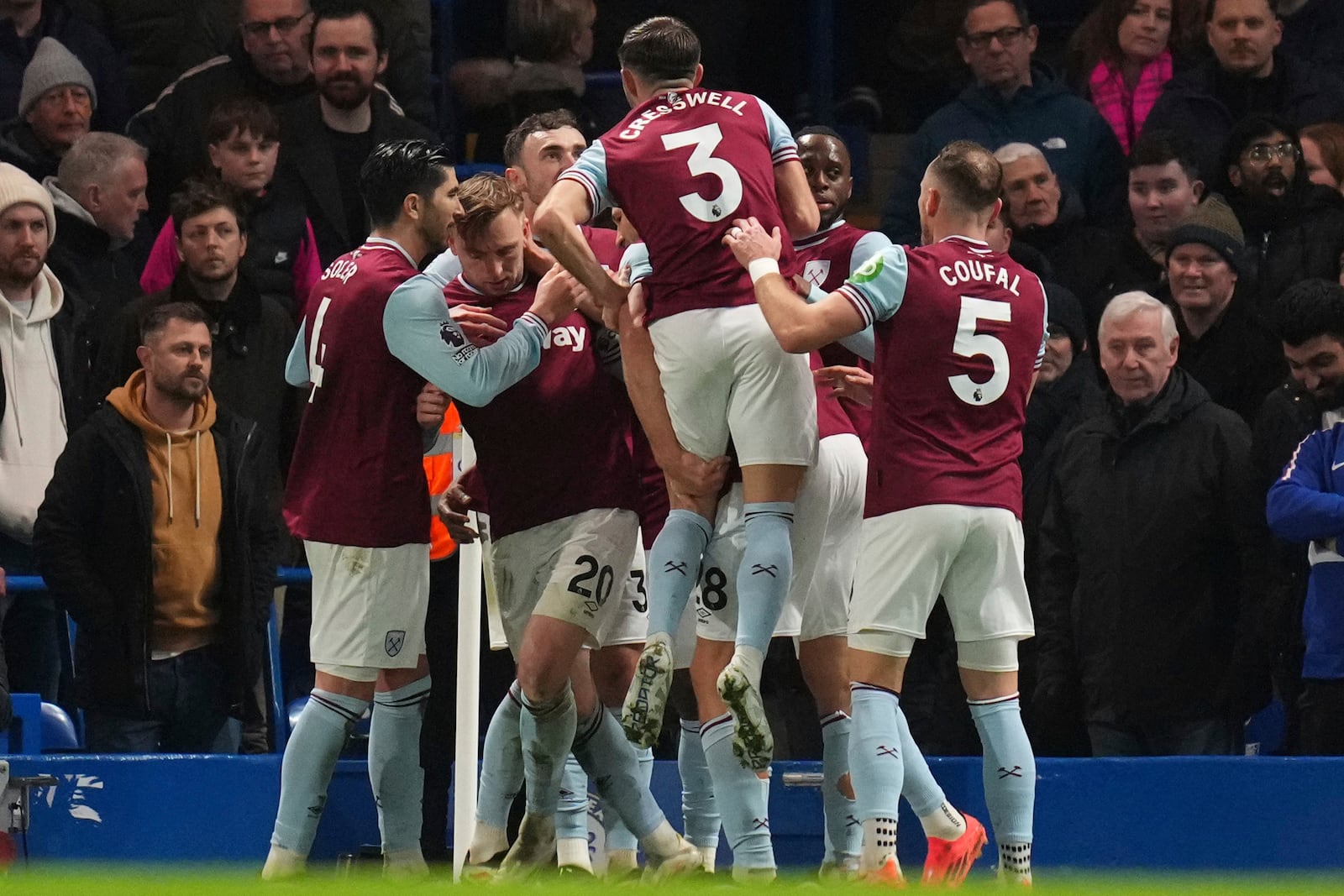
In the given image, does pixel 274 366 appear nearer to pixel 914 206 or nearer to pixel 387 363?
pixel 387 363

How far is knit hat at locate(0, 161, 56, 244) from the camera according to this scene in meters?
9.79

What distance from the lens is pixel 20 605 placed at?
9.59 meters

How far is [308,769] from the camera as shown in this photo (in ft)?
25.5

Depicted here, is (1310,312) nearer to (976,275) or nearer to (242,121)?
(976,275)

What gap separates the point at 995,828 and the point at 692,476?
1.57 m

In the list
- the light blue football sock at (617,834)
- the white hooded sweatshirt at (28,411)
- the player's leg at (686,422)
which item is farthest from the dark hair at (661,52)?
the white hooded sweatshirt at (28,411)

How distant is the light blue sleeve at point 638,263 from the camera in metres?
7.40

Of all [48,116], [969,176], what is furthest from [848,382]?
[48,116]

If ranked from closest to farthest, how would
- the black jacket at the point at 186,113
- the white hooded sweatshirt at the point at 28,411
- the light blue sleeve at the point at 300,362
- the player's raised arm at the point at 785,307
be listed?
the player's raised arm at the point at 785,307 < the light blue sleeve at the point at 300,362 < the white hooded sweatshirt at the point at 28,411 < the black jacket at the point at 186,113

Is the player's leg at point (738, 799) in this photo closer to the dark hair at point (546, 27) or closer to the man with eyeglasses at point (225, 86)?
the man with eyeglasses at point (225, 86)

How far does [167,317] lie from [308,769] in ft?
8.24

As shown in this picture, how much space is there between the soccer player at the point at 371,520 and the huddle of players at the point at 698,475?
1 cm

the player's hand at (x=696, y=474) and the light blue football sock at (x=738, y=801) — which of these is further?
the player's hand at (x=696, y=474)

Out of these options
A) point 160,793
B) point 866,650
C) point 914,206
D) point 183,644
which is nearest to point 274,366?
point 183,644
